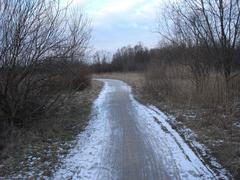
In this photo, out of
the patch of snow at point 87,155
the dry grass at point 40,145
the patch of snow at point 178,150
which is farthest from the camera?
the dry grass at point 40,145

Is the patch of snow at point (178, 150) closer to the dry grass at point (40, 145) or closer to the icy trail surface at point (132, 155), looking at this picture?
the icy trail surface at point (132, 155)

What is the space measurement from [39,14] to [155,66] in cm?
1231

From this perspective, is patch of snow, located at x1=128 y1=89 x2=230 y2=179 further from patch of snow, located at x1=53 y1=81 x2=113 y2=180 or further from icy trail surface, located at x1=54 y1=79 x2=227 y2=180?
patch of snow, located at x1=53 y1=81 x2=113 y2=180

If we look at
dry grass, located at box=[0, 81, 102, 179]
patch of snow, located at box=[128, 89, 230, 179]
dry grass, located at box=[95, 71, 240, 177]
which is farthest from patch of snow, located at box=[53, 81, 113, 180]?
dry grass, located at box=[95, 71, 240, 177]

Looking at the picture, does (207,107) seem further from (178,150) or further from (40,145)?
(40,145)

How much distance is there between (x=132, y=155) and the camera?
23.7ft

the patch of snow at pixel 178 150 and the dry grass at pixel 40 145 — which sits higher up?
the patch of snow at pixel 178 150

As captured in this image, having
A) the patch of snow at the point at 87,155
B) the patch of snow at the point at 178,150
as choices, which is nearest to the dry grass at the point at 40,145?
the patch of snow at the point at 87,155

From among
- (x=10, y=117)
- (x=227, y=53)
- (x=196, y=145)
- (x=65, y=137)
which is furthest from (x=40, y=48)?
(x=227, y=53)

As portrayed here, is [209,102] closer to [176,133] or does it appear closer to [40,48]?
[176,133]

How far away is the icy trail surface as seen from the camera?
19.9 feet

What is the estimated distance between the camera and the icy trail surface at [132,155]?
605 cm

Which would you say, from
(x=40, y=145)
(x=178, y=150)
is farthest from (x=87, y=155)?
(x=178, y=150)

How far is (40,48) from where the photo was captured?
10.2m
